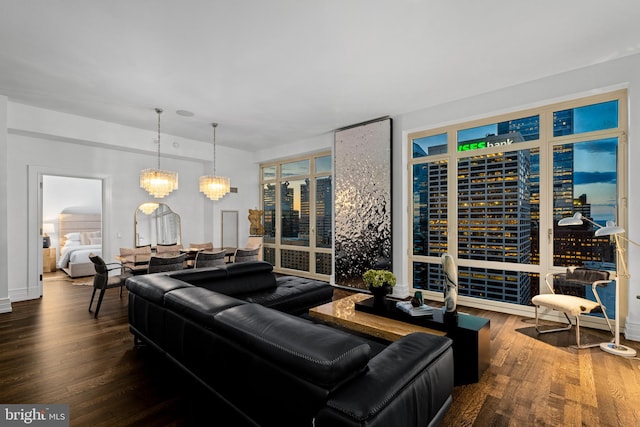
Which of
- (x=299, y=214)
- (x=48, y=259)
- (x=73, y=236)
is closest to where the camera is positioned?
(x=299, y=214)

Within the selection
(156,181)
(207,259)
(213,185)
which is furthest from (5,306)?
(213,185)

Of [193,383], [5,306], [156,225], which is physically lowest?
[5,306]

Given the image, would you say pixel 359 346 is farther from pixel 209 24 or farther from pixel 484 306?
pixel 484 306

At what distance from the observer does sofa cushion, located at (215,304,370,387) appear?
4.02 ft

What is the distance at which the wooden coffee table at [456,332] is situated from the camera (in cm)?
239

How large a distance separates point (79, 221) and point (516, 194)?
10.1 metres

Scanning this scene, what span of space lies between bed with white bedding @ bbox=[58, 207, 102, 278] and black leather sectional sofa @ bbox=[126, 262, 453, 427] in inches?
252

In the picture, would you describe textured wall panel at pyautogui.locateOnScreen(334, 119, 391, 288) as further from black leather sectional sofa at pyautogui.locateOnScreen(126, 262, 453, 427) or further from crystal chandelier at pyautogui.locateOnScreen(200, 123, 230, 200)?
black leather sectional sofa at pyautogui.locateOnScreen(126, 262, 453, 427)

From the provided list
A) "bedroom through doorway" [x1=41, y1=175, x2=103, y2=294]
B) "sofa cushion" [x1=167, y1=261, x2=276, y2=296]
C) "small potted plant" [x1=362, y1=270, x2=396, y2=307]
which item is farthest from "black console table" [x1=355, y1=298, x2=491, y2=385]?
"bedroom through doorway" [x1=41, y1=175, x2=103, y2=294]

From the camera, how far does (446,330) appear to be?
97.5 inches

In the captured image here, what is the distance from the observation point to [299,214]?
7070mm

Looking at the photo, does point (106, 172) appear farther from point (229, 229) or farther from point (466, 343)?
point (466, 343)

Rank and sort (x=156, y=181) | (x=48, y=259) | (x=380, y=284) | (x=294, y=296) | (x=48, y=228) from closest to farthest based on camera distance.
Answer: (x=380, y=284) → (x=294, y=296) → (x=156, y=181) → (x=48, y=259) → (x=48, y=228)

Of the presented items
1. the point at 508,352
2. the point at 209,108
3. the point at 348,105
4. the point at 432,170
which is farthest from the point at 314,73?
the point at 508,352
